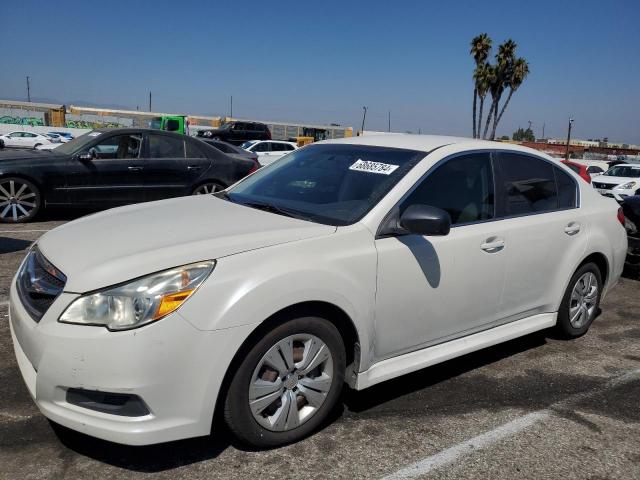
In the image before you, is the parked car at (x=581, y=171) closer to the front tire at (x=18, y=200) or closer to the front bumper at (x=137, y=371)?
the front bumper at (x=137, y=371)

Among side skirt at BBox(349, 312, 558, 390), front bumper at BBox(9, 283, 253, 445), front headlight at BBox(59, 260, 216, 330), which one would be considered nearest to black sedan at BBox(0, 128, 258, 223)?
side skirt at BBox(349, 312, 558, 390)

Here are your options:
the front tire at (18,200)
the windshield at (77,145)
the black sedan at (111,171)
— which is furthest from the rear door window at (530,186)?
the front tire at (18,200)

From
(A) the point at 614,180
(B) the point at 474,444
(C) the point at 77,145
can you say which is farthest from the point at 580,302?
(A) the point at 614,180

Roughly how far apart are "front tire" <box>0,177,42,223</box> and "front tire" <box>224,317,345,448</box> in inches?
261

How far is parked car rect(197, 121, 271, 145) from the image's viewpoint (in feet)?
111

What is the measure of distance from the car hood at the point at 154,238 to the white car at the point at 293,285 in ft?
0.04

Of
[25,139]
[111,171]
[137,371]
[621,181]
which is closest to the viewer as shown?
[137,371]

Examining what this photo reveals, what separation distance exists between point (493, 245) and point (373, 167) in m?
0.90

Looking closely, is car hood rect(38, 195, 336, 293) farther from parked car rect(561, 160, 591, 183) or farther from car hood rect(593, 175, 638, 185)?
A: car hood rect(593, 175, 638, 185)

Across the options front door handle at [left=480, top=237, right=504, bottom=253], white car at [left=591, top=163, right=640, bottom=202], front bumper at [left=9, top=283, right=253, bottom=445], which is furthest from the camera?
white car at [left=591, top=163, right=640, bottom=202]

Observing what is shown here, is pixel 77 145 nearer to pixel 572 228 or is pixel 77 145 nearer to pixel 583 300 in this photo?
pixel 572 228

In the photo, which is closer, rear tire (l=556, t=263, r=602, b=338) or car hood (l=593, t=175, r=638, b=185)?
rear tire (l=556, t=263, r=602, b=338)

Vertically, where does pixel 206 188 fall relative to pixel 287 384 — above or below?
above

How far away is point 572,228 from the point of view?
4.16 metres
